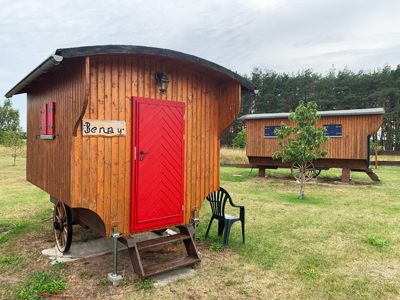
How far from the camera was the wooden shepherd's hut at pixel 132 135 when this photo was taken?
346 centimetres

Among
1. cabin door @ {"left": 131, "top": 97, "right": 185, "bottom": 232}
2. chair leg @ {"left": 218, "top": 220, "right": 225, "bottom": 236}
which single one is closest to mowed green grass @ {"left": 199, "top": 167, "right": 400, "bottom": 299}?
chair leg @ {"left": 218, "top": 220, "right": 225, "bottom": 236}

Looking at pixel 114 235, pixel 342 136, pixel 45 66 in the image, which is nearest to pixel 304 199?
pixel 342 136

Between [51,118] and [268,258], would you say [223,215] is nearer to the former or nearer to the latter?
[268,258]

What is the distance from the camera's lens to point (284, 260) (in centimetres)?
416

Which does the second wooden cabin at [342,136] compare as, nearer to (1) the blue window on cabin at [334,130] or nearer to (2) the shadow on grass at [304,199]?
(1) the blue window on cabin at [334,130]

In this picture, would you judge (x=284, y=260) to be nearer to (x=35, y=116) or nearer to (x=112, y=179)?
(x=112, y=179)

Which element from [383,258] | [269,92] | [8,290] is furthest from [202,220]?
[269,92]

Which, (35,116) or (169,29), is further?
(169,29)

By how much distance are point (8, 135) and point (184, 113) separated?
17.4 metres

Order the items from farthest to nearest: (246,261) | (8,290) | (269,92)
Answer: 1. (269,92)
2. (246,261)
3. (8,290)

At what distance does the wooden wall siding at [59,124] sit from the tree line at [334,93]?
2488cm

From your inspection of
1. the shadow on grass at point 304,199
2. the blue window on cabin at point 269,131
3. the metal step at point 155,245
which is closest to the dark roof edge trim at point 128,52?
the metal step at point 155,245

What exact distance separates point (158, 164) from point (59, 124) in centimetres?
157

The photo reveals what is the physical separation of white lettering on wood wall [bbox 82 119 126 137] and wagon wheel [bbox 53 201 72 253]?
166 cm
